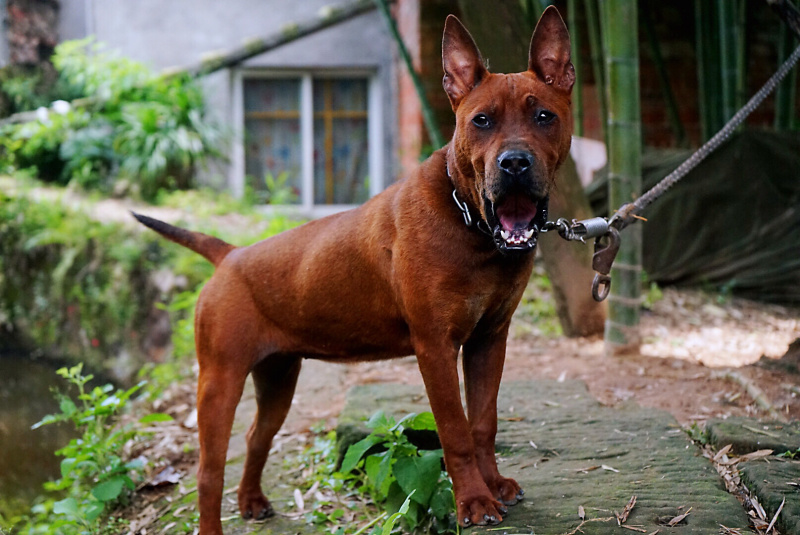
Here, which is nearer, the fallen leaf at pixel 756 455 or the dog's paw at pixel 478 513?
the dog's paw at pixel 478 513

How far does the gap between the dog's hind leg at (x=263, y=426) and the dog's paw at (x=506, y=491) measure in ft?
3.40

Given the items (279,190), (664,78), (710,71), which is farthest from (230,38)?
(710,71)

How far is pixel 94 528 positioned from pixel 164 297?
383 centimetres

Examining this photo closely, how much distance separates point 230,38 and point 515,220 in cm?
960

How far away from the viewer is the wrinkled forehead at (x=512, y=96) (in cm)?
245

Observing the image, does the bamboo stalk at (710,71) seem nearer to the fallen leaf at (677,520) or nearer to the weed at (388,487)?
the weed at (388,487)

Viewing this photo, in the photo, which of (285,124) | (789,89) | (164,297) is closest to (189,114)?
(285,124)

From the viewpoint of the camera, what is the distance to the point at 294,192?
37.2 feet

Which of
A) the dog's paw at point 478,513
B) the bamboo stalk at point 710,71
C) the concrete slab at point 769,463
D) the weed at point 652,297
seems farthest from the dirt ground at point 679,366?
the bamboo stalk at point 710,71

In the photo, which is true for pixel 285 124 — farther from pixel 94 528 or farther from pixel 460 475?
pixel 460 475

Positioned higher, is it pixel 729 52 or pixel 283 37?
pixel 283 37

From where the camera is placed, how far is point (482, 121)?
2.46 metres

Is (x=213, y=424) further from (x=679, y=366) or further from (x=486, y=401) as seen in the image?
(x=679, y=366)

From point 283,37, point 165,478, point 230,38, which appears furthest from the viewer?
point 230,38
